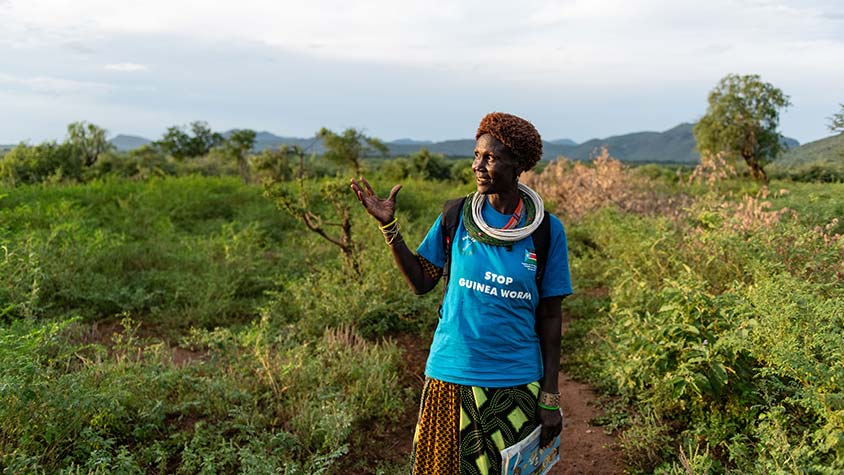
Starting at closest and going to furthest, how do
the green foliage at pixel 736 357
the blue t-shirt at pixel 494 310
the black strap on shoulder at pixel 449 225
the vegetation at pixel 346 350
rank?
the blue t-shirt at pixel 494 310
the black strap on shoulder at pixel 449 225
the green foliage at pixel 736 357
the vegetation at pixel 346 350

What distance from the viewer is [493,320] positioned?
206 cm

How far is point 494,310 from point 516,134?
0.61 meters

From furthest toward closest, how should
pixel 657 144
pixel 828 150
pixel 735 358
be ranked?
1. pixel 657 144
2. pixel 828 150
3. pixel 735 358

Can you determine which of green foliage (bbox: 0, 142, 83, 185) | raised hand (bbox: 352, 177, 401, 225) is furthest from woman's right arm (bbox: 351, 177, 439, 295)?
green foliage (bbox: 0, 142, 83, 185)

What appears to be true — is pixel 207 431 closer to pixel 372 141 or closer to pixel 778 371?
pixel 778 371

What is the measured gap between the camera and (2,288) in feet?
15.5

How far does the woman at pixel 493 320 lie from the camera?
2066 millimetres

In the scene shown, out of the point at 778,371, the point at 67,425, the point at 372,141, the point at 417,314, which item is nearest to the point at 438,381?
the point at 778,371

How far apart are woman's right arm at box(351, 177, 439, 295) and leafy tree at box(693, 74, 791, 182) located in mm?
21404

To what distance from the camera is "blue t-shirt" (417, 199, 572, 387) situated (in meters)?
2.06

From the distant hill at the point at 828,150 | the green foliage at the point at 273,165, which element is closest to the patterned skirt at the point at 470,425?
the distant hill at the point at 828,150

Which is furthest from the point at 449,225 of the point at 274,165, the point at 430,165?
the point at 430,165

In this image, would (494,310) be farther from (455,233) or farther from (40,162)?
(40,162)

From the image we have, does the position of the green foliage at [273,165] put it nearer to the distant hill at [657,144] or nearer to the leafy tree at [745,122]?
the leafy tree at [745,122]
